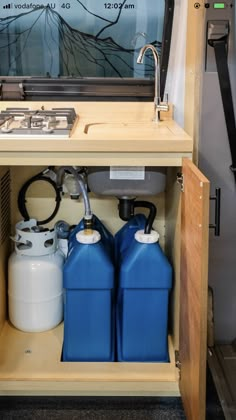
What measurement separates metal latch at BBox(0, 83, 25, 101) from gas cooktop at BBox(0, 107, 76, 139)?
0.13 metres

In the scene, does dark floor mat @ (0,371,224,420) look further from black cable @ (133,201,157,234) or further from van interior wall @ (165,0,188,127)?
van interior wall @ (165,0,188,127)

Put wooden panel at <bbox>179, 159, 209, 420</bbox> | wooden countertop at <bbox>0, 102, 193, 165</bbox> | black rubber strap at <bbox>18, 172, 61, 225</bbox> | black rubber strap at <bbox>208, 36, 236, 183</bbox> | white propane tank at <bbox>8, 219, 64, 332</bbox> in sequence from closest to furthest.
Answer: wooden panel at <bbox>179, 159, 209, 420</bbox>
wooden countertop at <bbox>0, 102, 193, 165</bbox>
black rubber strap at <bbox>208, 36, 236, 183</bbox>
white propane tank at <bbox>8, 219, 64, 332</bbox>
black rubber strap at <bbox>18, 172, 61, 225</bbox>

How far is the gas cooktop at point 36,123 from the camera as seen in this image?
1.66 m

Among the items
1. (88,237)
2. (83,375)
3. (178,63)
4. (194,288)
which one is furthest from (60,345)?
(178,63)

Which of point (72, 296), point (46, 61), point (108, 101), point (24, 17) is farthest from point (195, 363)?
point (24, 17)

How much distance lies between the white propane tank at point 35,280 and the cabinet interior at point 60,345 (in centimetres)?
5

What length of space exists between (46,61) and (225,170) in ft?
3.32

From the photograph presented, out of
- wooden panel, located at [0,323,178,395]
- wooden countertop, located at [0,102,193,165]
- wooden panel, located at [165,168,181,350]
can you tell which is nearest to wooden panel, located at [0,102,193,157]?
wooden countertop, located at [0,102,193,165]

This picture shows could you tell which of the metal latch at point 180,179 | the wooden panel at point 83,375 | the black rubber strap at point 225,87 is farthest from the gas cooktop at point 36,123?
the wooden panel at point 83,375

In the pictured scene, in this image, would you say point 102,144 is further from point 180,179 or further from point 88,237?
point 88,237

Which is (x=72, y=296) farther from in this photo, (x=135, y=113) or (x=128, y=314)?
(x=135, y=113)

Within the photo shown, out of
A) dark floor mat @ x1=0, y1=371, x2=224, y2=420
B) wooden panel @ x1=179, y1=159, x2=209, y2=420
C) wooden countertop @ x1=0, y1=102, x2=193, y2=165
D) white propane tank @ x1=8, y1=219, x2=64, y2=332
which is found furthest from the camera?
white propane tank @ x1=8, y1=219, x2=64, y2=332

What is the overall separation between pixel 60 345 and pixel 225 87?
1.22m

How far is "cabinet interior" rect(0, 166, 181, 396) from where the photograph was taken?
70.9 inches
